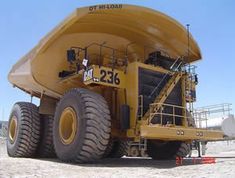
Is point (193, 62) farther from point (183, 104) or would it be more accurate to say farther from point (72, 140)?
point (72, 140)

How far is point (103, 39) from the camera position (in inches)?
426

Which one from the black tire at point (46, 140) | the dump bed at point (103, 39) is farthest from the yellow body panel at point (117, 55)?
the black tire at point (46, 140)

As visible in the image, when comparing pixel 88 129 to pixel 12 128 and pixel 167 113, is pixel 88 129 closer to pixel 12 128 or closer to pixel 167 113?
pixel 167 113

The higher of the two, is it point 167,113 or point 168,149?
point 167,113

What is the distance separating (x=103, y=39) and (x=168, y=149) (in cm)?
386

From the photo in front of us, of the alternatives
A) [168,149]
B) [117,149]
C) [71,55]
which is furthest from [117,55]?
[117,149]

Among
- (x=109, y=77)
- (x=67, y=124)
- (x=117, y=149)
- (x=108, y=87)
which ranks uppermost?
(x=109, y=77)

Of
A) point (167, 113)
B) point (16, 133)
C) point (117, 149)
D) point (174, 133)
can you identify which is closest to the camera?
point (174, 133)

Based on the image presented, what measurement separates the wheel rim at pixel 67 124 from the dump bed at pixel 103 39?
1601 mm

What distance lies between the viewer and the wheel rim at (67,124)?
334 inches

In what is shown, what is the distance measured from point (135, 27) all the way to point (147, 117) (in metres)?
2.91

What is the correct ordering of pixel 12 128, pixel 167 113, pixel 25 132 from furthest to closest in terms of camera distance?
1. pixel 12 128
2. pixel 25 132
3. pixel 167 113

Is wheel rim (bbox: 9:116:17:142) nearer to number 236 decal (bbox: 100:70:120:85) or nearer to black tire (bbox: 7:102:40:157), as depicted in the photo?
black tire (bbox: 7:102:40:157)

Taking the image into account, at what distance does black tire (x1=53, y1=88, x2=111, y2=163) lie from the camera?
7.70 meters
